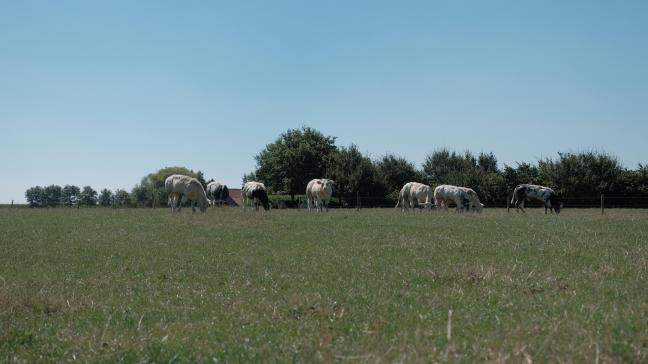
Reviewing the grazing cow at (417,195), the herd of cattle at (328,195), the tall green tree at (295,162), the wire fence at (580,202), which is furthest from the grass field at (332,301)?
the tall green tree at (295,162)

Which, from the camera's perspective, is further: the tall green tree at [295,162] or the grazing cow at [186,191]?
the tall green tree at [295,162]

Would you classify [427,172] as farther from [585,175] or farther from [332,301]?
[332,301]

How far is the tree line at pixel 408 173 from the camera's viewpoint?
62875 mm

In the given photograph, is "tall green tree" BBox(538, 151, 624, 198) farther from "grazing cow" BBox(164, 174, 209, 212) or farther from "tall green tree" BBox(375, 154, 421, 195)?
"grazing cow" BBox(164, 174, 209, 212)

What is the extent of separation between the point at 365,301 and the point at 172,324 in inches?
99.2

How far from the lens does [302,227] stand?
2231 cm

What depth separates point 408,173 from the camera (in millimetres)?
75625

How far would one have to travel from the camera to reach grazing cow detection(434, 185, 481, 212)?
4669cm

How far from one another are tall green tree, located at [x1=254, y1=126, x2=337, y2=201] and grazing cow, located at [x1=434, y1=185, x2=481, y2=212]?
35.7 metres

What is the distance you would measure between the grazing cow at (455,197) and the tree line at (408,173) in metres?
3.98

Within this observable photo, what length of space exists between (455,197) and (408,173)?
94.9ft

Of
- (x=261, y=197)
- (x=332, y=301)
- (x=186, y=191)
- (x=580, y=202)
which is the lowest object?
(x=332, y=301)

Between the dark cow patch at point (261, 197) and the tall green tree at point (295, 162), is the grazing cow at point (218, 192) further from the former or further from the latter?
the tall green tree at point (295, 162)

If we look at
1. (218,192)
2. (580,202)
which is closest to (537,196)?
(580,202)
